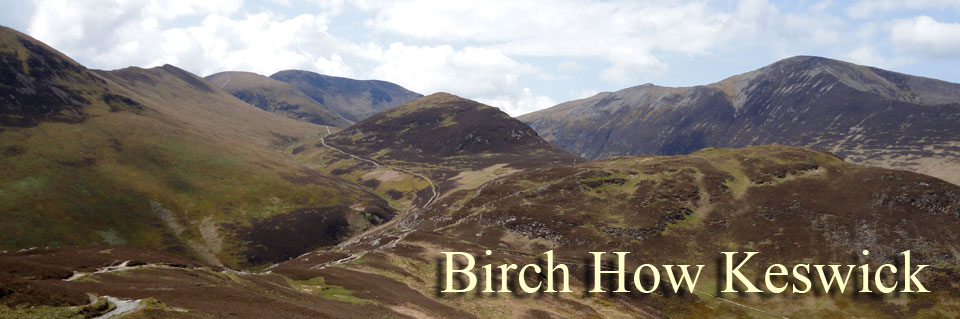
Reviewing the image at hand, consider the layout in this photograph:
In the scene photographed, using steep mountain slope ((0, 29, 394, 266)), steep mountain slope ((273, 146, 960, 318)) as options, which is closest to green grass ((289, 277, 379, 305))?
steep mountain slope ((273, 146, 960, 318))

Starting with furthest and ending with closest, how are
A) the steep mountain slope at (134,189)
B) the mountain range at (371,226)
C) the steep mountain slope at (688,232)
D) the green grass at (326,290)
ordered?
1. the steep mountain slope at (134,189)
2. the steep mountain slope at (688,232)
3. the green grass at (326,290)
4. the mountain range at (371,226)

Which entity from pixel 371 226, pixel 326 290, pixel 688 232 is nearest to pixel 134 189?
pixel 371 226

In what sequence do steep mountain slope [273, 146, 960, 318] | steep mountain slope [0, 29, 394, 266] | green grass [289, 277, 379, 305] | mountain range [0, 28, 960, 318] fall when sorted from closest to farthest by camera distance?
mountain range [0, 28, 960, 318] < green grass [289, 277, 379, 305] < steep mountain slope [273, 146, 960, 318] < steep mountain slope [0, 29, 394, 266]

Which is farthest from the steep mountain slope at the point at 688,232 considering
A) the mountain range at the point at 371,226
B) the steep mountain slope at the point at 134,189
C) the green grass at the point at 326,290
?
the steep mountain slope at the point at 134,189

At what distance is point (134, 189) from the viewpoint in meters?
139

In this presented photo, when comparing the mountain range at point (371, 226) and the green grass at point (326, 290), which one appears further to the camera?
the green grass at point (326, 290)

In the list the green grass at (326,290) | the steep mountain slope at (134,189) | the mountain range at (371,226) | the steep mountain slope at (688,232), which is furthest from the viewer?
the steep mountain slope at (134,189)

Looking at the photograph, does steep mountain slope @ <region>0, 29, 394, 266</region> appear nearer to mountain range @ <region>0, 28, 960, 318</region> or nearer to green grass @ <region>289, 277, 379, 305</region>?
mountain range @ <region>0, 28, 960, 318</region>

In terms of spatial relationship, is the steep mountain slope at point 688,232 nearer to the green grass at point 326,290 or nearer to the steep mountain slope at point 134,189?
the green grass at point 326,290

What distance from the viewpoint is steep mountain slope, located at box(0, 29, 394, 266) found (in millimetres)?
117062

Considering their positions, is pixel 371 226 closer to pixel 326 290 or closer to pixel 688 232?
pixel 688 232

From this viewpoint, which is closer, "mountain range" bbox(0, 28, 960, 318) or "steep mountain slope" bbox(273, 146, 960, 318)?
"mountain range" bbox(0, 28, 960, 318)

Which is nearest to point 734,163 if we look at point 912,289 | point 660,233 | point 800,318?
point 660,233

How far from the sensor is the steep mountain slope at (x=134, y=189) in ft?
384
